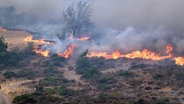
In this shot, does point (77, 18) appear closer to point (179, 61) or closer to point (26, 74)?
point (26, 74)

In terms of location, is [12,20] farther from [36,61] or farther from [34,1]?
[36,61]

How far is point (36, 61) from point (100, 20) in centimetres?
3640

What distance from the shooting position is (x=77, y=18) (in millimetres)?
110250

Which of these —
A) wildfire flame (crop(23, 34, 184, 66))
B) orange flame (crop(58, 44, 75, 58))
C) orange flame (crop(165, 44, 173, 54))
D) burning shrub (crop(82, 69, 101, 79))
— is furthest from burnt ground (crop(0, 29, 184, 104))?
orange flame (crop(165, 44, 173, 54))

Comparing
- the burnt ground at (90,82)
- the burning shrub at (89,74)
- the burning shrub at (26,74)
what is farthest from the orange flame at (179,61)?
the burning shrub at (26,74)

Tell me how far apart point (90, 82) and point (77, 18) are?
42.2 metres

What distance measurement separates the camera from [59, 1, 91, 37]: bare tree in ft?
359

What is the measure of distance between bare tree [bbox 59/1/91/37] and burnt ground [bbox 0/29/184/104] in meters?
14.6

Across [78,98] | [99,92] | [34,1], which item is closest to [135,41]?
[99,92]

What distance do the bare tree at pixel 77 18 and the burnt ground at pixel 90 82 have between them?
48.0 ft

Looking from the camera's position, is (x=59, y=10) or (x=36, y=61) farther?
(x=59, y=10)

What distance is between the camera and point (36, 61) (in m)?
97.3

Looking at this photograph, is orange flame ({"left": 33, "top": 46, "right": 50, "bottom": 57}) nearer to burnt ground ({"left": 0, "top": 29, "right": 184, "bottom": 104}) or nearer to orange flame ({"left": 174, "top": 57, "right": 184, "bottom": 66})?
burnt ground ({"left": 0, "top": 29, "right": 184, "bottom": 104})

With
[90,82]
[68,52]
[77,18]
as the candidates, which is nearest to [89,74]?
[90,82]
